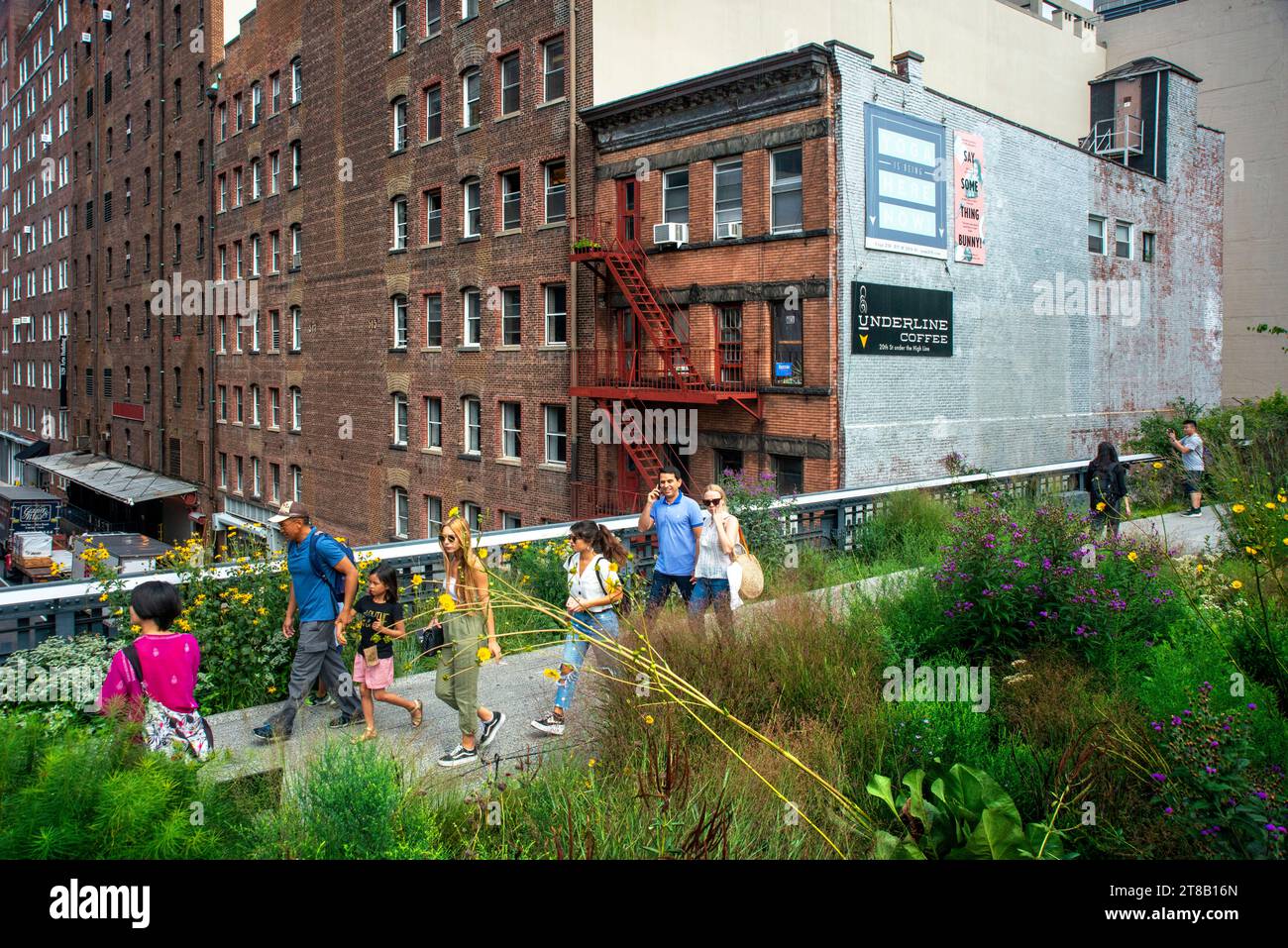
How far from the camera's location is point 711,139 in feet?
84.1

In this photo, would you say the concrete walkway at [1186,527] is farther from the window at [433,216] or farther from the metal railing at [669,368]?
the window at [433,216]

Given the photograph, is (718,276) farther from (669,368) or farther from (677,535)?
(677,535)

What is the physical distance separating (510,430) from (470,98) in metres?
10.4

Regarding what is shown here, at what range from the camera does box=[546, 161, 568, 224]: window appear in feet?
98.2

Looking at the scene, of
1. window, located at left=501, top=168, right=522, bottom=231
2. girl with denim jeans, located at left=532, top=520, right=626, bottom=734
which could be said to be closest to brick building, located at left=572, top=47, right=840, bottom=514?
window, located at left=501, top=168, right=522, bottom=231

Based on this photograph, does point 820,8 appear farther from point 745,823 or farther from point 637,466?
point 745,823

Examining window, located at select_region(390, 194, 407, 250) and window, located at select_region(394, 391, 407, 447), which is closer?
window, located at select_region(390, 194, 407, 250)

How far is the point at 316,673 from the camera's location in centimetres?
835

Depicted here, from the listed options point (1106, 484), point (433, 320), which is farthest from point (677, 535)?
point (433, 320)

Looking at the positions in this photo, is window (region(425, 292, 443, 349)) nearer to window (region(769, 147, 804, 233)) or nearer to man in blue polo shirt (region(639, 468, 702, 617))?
window (region(769, 147, 804, 233))

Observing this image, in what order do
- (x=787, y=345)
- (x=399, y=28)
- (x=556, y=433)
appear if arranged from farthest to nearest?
(x=399, y=28) < (x=556, y=433) < (x=787, y=345)

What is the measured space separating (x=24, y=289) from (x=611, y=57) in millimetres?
67669

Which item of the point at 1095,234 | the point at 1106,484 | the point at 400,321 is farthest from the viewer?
the point at 400,321

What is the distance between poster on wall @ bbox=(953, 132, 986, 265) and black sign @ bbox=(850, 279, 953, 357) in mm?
1345
